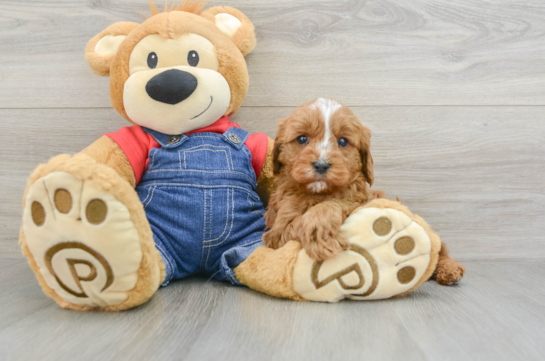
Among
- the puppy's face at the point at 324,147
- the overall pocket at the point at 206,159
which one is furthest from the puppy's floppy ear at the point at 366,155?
the overall pocket at the point at 206,159

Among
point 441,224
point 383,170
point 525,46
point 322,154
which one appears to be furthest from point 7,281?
point 525,46

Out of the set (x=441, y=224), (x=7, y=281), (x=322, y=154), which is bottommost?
(x=7, y=281)

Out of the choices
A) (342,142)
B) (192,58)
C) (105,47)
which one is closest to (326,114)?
(342,142)

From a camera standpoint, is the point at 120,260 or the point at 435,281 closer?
the point at 120,260

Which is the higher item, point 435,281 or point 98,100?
point 98,100

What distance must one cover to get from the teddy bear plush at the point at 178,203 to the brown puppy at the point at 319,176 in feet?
0.14

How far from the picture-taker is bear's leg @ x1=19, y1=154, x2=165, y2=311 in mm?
776

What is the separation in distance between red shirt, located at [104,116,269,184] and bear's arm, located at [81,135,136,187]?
1 cm

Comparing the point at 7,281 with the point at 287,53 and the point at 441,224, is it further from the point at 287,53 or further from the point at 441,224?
the point at 441,224

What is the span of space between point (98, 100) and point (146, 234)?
75cm

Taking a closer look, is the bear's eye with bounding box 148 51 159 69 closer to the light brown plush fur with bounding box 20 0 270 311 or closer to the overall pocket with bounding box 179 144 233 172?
the light brown plush fur with bounding box 20 0 270 311

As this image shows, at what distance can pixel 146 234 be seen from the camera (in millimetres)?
845

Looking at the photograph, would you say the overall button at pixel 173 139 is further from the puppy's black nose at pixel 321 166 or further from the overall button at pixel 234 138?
the puppy's black nose at pixel 321 166

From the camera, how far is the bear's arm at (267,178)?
4.00 ft
